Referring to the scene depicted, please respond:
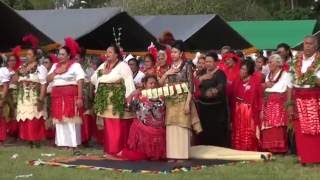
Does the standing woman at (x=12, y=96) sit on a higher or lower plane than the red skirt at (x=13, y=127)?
higher

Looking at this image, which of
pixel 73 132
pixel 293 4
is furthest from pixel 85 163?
pixel 293 4

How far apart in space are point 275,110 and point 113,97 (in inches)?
99.9

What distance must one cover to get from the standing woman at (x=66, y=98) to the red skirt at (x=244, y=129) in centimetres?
258

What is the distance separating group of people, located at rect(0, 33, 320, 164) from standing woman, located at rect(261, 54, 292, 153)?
2 centimetres

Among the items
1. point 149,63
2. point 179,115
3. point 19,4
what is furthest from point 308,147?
point 19,4

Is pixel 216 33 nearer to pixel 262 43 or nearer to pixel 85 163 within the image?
pixel 262 43

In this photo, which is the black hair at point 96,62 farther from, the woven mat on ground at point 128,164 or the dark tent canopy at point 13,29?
the woven mat on ground at point 128,164

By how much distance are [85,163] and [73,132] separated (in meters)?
2.28

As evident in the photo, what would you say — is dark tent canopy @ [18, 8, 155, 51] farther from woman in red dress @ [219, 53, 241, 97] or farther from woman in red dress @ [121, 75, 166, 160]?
woman in red dress @ [121, 75, 166, 160]

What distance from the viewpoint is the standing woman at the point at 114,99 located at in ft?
34.4

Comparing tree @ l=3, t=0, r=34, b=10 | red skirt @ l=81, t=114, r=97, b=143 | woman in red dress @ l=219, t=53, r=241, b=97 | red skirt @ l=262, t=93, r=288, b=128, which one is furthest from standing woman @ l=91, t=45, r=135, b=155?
tree @ l=3, t=0, r=34, b=10

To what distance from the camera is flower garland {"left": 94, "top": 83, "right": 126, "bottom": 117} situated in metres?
10.5

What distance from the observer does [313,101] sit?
361 inches

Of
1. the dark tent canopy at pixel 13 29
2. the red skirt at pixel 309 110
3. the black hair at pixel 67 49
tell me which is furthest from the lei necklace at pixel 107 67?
the dark tent canopy at pixel 13 29
